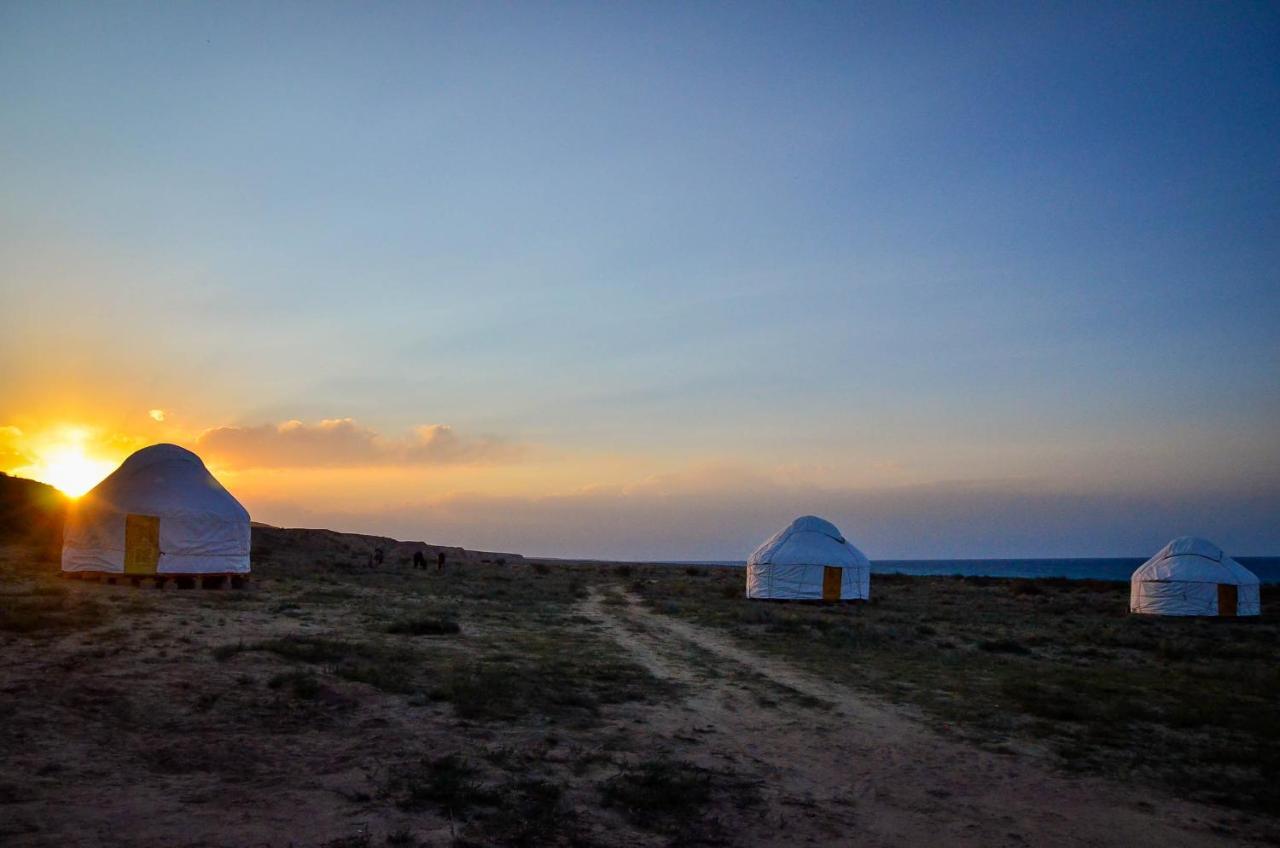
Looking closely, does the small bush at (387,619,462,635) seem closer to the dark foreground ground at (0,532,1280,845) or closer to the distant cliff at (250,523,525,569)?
the dark foreground ground at (0,532,1280,845)

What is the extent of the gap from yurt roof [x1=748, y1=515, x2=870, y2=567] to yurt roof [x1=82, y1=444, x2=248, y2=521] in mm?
19687

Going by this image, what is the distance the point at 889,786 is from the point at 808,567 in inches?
1032

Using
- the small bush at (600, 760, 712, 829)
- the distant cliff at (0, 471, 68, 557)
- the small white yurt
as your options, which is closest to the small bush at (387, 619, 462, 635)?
the small bush at (600, 760, 712, 829)

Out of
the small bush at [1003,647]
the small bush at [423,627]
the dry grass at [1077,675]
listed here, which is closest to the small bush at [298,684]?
the small bush at [423,627]

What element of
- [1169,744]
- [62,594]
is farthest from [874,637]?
[62,594]

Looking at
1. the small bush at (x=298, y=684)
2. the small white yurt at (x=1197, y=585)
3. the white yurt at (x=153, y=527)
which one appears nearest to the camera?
the small bush at (x=298, y=684)

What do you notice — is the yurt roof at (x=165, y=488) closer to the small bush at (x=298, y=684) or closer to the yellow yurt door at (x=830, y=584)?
the small bush at (x=298, y=684)

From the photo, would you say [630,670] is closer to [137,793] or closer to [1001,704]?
[1001,704]

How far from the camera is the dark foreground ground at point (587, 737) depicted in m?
6.60

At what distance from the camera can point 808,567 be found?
3372 cm

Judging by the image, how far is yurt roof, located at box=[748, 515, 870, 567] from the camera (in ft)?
111

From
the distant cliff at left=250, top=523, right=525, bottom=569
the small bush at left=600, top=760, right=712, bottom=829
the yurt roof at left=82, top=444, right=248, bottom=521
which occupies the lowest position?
the distant cliff at left=250, top=523, right=525, bottom=569

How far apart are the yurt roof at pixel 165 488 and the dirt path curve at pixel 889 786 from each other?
21.2 m

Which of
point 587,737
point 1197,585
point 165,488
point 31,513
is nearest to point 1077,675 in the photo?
point 587,737
